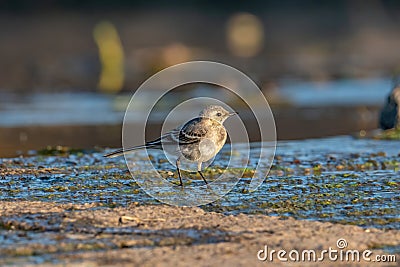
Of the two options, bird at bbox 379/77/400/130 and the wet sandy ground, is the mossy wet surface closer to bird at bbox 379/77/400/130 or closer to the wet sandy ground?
the wet sandy ground

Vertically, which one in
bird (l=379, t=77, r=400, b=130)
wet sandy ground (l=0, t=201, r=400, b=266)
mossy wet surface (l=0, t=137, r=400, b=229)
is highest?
bird (l=379, t=77, r=400, b=130)

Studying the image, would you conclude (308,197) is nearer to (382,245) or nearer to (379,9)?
(382,245)

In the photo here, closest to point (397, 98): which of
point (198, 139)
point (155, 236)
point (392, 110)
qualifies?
point (392, 110)

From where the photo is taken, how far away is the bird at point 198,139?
382 inches

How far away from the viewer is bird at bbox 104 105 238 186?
970cm

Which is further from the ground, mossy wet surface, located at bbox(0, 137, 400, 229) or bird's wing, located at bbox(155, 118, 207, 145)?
bird's wing, located at bbox(155, 118, 207, 145)

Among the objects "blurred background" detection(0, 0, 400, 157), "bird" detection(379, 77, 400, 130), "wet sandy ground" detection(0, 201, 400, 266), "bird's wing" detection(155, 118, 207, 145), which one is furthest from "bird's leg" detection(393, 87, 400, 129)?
"wet sandy ground" detection(0, 201, 400, 266)

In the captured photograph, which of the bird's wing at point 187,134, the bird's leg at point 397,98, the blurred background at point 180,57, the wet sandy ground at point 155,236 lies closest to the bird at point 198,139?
the bird's wing at point 187,134

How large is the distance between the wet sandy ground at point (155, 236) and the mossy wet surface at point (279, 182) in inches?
20.2

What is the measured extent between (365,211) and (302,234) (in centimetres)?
128

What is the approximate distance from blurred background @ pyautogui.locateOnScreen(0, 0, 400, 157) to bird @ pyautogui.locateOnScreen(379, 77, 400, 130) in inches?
49.9

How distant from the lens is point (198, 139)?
31.8 feet

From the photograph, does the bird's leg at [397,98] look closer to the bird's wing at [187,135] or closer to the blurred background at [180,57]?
the blurred background at [180,57]

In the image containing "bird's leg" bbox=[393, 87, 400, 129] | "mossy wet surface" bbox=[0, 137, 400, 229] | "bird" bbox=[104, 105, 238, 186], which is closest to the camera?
"mossy wet surface" bbox=[0, 137, 400, 229]
